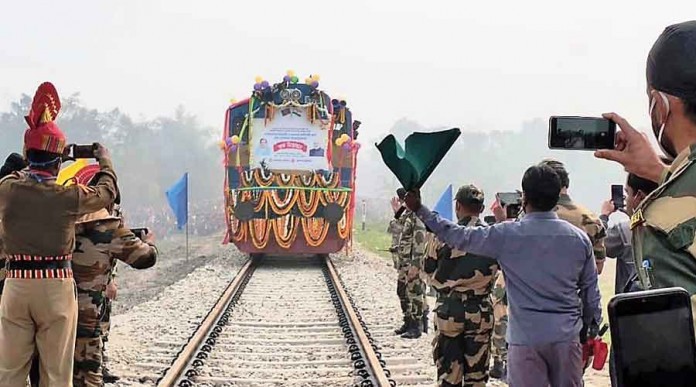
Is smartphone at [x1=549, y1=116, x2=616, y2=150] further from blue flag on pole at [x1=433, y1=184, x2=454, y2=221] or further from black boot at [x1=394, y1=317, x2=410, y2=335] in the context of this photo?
blue flag on pole at [x1=433, y1=184, x2=454, y2=221]

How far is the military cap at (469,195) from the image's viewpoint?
15.3 ft

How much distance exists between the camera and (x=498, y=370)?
21.5 ft

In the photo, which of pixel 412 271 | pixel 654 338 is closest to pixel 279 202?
pixel 412 271

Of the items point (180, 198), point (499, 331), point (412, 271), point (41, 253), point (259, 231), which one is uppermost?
Result: point (41, 253)

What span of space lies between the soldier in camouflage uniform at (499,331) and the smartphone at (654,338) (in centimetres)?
489

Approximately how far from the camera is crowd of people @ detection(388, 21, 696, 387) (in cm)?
147

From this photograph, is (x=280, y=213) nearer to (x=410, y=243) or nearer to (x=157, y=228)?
(x=410, y=243)

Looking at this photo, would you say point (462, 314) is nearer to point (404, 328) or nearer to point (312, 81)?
point (404, 328)

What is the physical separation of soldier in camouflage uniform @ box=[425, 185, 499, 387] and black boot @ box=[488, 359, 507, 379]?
2.00 m

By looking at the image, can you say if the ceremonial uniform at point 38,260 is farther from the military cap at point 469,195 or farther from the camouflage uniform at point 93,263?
the military cap at point 469,195

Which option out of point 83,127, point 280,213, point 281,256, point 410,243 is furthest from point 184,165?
point 410,243

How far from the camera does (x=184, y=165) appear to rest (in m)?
52.8

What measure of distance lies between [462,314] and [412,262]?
3.63 meters

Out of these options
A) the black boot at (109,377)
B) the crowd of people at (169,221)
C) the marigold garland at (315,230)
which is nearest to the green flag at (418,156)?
the black boot at (109,377)
